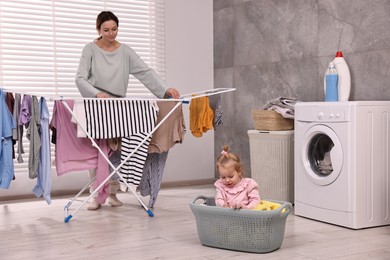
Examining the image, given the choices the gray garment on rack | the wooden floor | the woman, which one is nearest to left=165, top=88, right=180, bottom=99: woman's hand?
the woman

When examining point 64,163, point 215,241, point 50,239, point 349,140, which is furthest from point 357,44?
point 50,239

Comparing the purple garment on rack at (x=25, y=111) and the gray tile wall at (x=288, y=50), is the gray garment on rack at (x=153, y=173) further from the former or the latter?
the gray tile wall at (x=288, y=50)

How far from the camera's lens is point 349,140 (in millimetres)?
3113

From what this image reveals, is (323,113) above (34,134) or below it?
above

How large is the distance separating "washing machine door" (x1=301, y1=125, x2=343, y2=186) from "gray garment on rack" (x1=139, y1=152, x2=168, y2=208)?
95 cm

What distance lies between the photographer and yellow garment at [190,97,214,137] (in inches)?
142

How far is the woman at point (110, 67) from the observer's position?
12.0ft

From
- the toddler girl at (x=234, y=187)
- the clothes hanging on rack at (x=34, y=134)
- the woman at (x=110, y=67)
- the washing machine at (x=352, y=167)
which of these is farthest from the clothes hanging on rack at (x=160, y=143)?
the toddler girl at (x=234, y=187)

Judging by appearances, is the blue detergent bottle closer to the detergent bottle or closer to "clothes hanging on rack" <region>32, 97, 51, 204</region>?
the detergent bottle

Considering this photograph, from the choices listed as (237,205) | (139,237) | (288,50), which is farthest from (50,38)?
(237,205)

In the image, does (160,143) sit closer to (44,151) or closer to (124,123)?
(124,123)

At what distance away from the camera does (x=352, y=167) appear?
10.2ft

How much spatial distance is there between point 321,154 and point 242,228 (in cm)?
107

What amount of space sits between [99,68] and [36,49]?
2.94 feet
